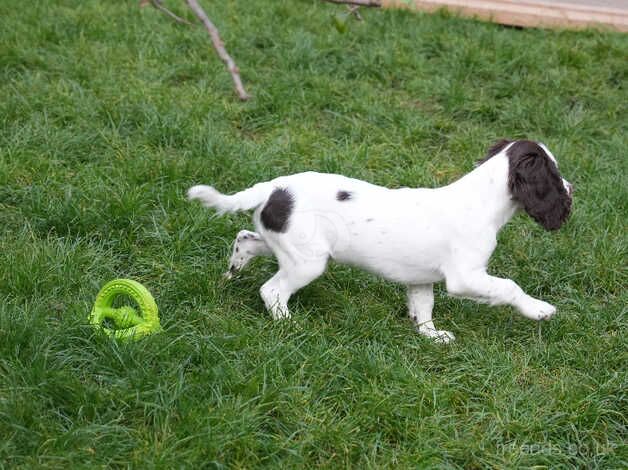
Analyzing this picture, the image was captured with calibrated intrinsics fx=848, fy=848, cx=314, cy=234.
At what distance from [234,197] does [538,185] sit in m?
1.39

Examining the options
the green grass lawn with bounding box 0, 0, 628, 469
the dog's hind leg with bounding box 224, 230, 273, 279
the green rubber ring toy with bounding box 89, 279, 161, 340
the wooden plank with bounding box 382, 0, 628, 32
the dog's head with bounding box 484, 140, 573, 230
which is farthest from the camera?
the wooden plank with bounding box 382, 0, 628, 32

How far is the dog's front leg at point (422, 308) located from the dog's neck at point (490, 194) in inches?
18.2

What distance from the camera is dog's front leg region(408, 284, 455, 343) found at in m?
4.04

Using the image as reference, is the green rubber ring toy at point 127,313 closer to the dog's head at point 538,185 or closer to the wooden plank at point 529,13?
the dog's head at point 538,185

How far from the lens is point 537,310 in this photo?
3.95 meters

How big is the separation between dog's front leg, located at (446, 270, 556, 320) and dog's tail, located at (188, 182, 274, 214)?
94cm

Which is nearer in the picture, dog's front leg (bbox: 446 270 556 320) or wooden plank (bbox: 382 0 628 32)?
dog's front leg (bbox: 446 270 556 320)

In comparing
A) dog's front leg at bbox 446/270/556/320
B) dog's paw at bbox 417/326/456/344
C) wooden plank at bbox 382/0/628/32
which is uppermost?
dog's front leg at bbox 446/270/556/320

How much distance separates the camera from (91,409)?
3.16m

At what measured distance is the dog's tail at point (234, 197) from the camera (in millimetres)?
3906
